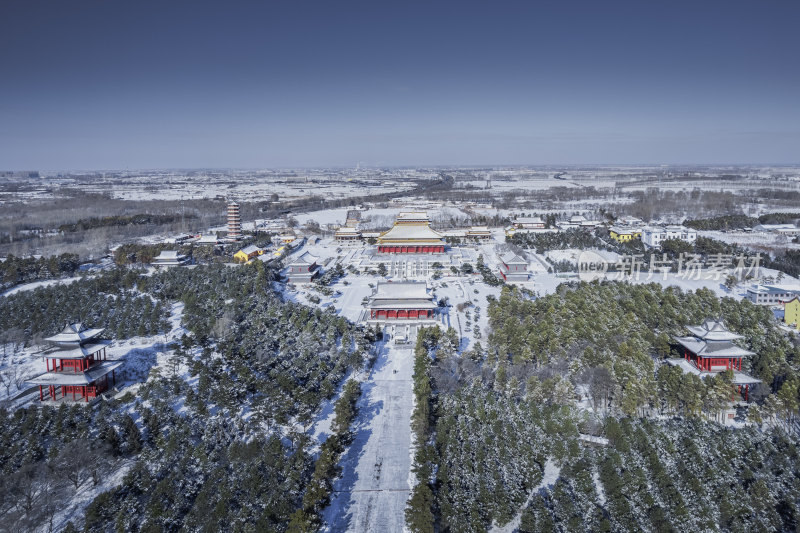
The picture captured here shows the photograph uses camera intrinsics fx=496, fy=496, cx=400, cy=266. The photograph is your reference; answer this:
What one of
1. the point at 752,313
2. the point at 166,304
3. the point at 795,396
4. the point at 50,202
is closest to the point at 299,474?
the point at 795,396

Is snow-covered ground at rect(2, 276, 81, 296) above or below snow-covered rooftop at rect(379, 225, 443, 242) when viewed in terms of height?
below

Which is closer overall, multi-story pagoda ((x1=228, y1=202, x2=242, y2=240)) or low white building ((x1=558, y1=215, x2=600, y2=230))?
multi-story pagoda ((x1=228, y1=202, x2=242, y2=240))

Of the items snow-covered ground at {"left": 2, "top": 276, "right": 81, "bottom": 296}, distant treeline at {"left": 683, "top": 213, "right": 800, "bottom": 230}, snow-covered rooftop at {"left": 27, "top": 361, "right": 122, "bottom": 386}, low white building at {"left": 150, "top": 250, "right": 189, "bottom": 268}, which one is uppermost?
distant treeline at {"left": 683, "top": 213, "right": 800, "bottom": 230}

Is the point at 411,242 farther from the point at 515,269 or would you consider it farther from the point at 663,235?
the point at 663,235

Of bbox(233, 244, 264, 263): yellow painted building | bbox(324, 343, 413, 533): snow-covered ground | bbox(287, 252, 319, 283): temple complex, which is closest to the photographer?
bbox(324, 343, 413, 533): snow-covered ground

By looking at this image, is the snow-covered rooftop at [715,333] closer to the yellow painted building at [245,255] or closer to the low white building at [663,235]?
the low white building at [663,235]

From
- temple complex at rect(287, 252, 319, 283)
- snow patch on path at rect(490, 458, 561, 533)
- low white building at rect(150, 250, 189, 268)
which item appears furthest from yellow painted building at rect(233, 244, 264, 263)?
snow patch on path at rect(490, 458, 561, 533)

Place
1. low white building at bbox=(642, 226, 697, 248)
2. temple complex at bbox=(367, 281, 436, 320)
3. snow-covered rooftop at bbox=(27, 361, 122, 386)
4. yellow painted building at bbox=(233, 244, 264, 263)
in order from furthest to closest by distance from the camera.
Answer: low white building at bbox=(642, 226, 697, 248) → yellow painted building at bbox=(233, 244, 264, 263) → temple complex at bbox=(367, 281, 436, 320) → snow-covered rooftop at bbox=(27, 361, 122, 386)

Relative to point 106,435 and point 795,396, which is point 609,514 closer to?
point 795,396

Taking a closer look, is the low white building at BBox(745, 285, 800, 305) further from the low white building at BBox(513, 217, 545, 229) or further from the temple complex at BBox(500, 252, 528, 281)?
Result: the low white building at BBox(513, 217, 545, 229)
